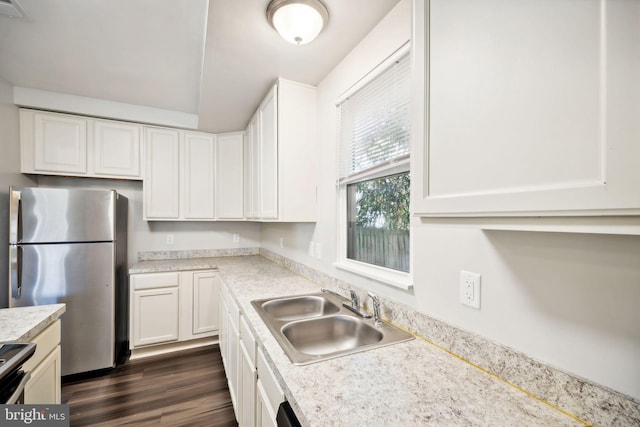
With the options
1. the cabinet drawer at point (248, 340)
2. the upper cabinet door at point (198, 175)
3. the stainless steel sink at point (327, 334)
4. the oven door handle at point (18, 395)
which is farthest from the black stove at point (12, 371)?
the upper cabinet door at point (198, 175)

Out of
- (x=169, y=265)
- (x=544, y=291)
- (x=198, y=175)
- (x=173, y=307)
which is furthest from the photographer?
(x=198, y=175)

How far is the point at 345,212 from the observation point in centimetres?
179

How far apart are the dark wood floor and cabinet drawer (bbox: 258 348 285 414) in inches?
41.5

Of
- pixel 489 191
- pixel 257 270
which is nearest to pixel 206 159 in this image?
pixel 257 270

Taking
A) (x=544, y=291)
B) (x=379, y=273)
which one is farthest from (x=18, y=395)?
(x=544, y=291)

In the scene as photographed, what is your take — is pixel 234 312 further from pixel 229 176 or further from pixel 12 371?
pixel 229 176

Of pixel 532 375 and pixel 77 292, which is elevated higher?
pixel 532 375

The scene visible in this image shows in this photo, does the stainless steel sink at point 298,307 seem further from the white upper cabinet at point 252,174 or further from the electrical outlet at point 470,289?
the white upper cabinet at point 252,174

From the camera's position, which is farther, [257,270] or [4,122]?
[257,270]

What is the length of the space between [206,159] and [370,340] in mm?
2772

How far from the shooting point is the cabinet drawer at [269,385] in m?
0.94

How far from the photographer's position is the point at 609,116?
41cm

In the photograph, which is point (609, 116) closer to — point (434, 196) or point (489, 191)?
point (489, 191)

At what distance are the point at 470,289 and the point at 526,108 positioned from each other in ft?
2.04
